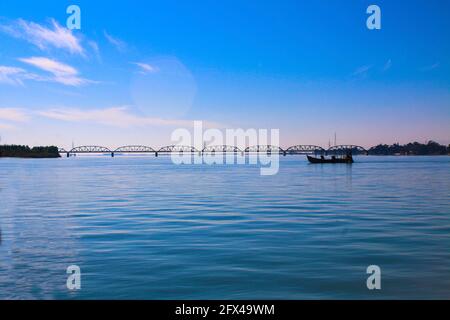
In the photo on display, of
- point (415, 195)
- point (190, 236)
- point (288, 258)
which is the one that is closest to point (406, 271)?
point (288, 258)

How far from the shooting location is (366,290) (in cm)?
1398

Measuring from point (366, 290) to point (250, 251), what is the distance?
6.23 m

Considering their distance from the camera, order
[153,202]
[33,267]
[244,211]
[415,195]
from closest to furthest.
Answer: [33,267] < [244,211] < [153,202] < [415,195]


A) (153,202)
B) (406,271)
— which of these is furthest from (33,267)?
(153,202)

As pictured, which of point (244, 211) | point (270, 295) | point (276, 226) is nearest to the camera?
point (270, 295)

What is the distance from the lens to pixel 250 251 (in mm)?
19312

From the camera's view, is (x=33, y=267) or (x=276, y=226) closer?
(x=33, y=267)

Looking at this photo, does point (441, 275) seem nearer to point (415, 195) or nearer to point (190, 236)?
point (190, 236)
